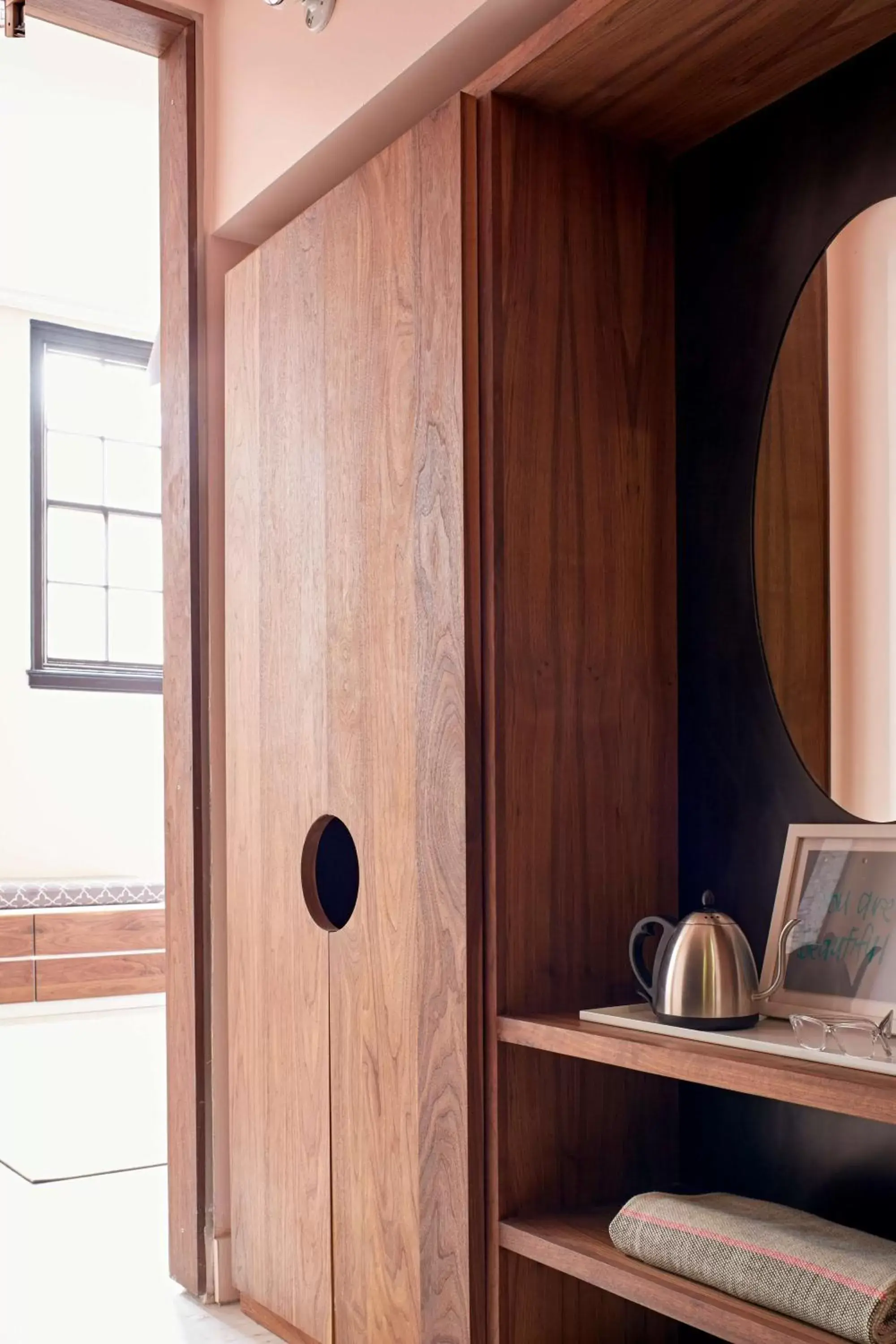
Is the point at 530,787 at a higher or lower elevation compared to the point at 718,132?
lower

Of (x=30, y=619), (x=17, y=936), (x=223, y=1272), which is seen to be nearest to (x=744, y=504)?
(x=223, y=1272)

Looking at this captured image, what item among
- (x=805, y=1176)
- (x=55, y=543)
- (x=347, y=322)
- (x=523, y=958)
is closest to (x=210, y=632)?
(x=347, y=322)

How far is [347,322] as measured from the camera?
7.13 feet

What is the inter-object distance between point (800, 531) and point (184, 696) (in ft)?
4.22

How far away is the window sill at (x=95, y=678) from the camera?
6.53m

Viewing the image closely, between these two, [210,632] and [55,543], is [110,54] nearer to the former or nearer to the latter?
[210,632]

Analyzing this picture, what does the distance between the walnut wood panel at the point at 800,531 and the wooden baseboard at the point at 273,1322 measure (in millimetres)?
1304

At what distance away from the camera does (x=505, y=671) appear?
6.11ft

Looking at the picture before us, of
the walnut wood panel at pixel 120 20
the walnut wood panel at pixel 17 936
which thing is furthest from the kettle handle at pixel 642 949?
the walnut wood panel at pixel 17 936

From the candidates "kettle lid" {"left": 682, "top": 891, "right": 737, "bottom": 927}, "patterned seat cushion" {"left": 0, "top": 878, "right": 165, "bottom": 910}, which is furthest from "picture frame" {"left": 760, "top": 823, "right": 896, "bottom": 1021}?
"patterned seat cushion" {"left": 0, "top": 878, "right": 165, "bottom": 910}

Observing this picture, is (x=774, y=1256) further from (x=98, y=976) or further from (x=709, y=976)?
(x=98, y=976)

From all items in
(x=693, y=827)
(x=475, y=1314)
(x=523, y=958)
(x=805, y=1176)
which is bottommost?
(x=475, y=1314)

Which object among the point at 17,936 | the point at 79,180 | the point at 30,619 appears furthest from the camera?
the point at 30,619

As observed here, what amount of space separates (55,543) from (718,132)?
17.3ft
